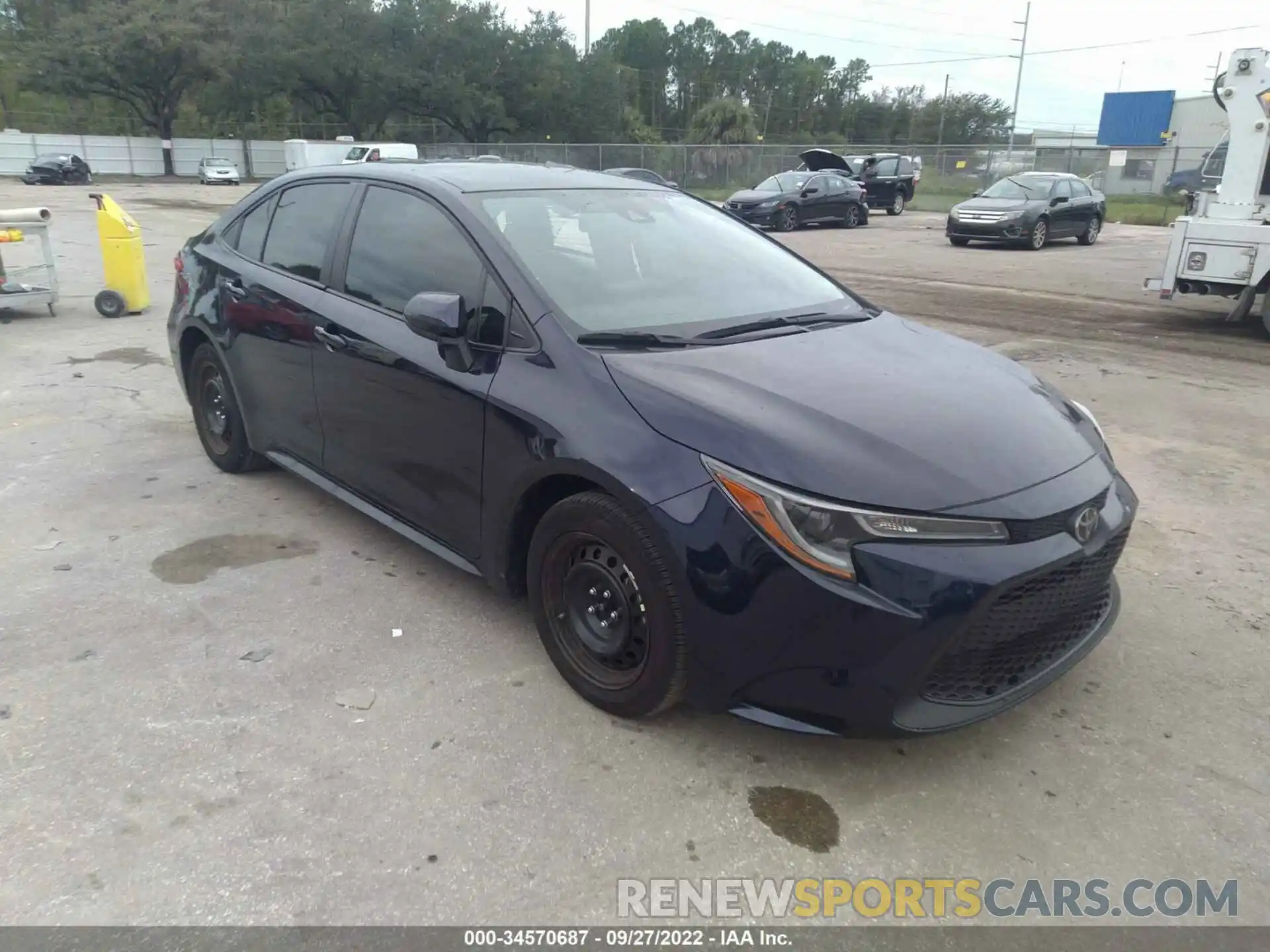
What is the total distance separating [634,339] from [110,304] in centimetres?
863

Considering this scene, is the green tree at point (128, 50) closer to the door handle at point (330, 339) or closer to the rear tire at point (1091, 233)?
the rear tire at point (1091, 233)

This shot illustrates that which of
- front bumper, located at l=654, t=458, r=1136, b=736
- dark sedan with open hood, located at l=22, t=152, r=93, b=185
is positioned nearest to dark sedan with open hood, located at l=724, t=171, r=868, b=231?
front bumper, located at l=654, t=458, r=1136, b=736

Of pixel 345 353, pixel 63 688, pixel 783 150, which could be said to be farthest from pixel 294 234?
pixel 783 150

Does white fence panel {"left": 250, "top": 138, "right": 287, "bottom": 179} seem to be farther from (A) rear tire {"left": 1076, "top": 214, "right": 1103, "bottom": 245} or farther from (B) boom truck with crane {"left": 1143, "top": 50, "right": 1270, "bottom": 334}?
(B) boom truck with crane {"left": 1143, "top": 50, "right": 1270, "bottom": 334}

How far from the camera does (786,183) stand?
77.6 ft

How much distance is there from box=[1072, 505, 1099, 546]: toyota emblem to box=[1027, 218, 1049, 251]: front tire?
59.8ft

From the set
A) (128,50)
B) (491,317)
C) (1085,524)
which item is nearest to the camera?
(1085,524)

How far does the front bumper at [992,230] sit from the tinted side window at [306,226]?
56.9 ft

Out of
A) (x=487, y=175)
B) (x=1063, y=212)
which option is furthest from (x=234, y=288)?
(x=1063, y=212)

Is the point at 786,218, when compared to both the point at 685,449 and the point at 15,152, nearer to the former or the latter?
the point at 685,449

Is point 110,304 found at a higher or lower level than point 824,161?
lower

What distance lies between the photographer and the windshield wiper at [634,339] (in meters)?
3.14

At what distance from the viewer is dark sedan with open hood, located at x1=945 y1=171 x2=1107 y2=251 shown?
19.0 metres

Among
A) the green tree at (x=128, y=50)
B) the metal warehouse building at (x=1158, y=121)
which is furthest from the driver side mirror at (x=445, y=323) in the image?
the green tree at (x=128, y=50)
